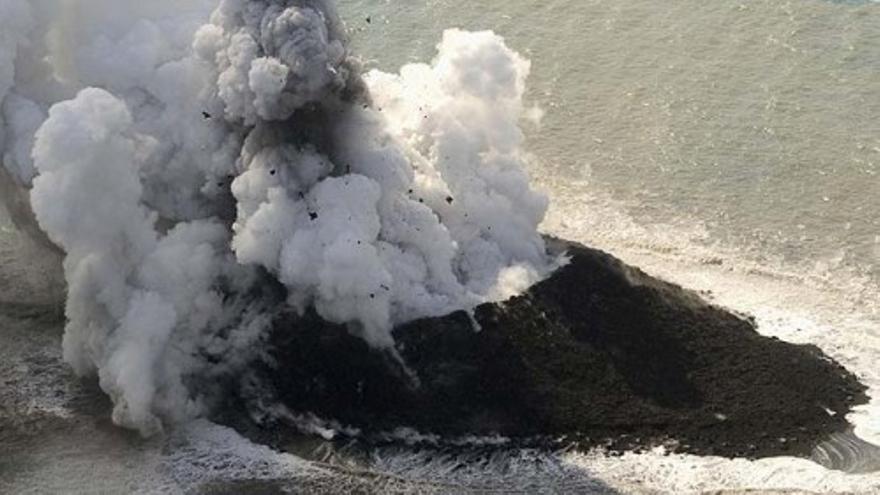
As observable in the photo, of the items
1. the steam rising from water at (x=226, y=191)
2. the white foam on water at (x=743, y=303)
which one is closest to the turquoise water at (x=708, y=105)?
the white foam on water at (x=743, y=303)

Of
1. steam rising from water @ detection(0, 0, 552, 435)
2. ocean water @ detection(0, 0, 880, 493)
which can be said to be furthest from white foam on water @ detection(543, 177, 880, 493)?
Answer: steam rising from water @ detection(0, 0, 552, 435)

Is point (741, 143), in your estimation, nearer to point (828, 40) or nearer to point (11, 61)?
point (828, 40)

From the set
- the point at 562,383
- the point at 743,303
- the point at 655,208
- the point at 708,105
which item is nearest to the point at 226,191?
the point at 562,383

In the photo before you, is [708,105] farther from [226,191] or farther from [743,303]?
[226,191]

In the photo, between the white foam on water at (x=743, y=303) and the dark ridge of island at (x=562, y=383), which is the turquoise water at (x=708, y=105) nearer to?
the white foam on water at (x=743, y=303)

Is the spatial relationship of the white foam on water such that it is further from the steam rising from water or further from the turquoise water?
the steam rising from water

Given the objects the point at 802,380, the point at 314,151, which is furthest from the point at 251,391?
the point at 802,380
